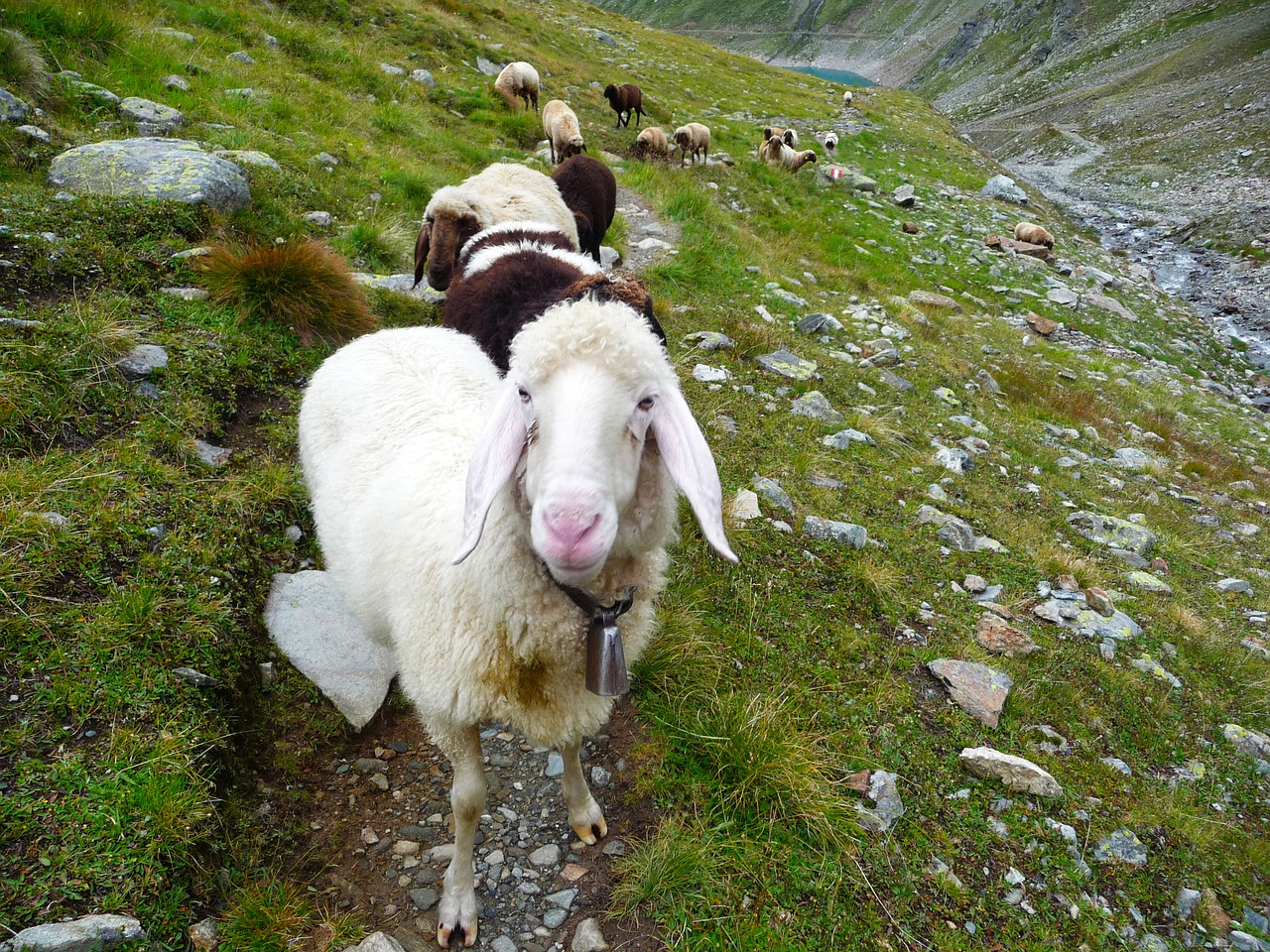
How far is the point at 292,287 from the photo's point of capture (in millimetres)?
4703

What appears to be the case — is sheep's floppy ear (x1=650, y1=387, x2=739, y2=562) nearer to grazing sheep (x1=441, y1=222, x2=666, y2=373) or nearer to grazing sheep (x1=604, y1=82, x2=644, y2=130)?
grazing sheep (x1=441, y1=222, x2=666, y2=373)

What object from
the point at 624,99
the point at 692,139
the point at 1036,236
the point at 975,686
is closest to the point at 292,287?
the point at 975,686

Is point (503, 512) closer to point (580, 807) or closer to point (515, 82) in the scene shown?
point (580, 807)

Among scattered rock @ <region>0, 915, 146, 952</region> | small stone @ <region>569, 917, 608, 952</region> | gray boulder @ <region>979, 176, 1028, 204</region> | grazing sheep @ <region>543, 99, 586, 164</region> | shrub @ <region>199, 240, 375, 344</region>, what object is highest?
gray boulder @ <region>979, 176, 1028, 204</region>

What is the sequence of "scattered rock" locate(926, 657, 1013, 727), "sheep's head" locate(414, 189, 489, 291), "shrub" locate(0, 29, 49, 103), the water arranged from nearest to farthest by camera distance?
"scattered rock" locate(926, 657, 1013, 727), "shrub" locate(0, 29, 49, 103), "sheep's head" locate(414, 189, 489, 291), the water

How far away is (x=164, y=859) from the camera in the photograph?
2.09 meters

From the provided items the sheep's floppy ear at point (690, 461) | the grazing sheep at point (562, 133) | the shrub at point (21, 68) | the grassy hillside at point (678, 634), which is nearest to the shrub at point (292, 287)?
the grassy hillside at point (678, 634)

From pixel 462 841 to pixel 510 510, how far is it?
1.40 m

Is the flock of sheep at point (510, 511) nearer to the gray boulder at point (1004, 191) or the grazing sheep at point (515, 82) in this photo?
the grazing sheep at point (515, 82)

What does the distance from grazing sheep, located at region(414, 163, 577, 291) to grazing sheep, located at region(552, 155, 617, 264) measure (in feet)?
1.69

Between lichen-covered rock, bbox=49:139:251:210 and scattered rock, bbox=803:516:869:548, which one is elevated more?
lichen-covered rock, bbox=49:139:251:210

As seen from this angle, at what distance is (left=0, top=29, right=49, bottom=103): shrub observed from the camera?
5496 mm

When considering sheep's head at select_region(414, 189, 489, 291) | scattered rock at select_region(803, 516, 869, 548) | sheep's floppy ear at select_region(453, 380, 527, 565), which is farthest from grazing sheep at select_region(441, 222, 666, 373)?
sheep's floppy ear at select_region(453, 380, 527, 565)

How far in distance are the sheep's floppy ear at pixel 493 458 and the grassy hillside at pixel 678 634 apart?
1.50 meters
